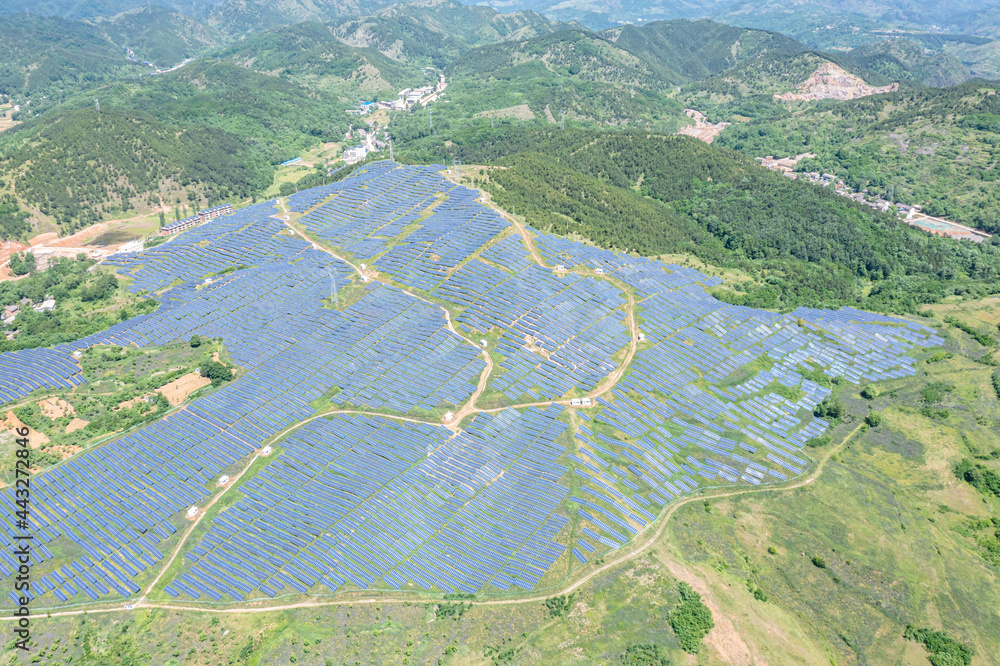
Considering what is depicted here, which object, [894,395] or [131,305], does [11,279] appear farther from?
[894,395]

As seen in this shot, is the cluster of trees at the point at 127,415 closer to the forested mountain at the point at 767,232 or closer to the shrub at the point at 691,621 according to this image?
the shrub at the point at 691,621

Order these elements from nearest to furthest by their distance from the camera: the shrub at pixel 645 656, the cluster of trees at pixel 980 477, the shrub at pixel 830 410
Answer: the shrub at pixel 645 656 → the cluster of trees at pixel 980 477 → the shrub at pixel 830 410

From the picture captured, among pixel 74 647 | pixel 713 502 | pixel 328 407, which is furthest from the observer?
pixel 328 407

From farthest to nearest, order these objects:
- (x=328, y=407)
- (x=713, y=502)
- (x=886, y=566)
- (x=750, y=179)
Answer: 1. (x=750, y=179)
2. (x=328, y=407)
3. (x=713, y=502)
4. (x=886, y=566)

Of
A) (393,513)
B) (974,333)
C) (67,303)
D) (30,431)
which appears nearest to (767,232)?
(974,333)

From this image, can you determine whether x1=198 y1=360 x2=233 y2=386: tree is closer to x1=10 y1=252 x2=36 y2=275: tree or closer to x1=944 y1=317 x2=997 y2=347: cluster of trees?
x1=10 y1=252 x2=36 y2=275: tree

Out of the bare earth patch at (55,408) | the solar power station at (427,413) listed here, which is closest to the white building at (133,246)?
the solar power station at (427,413)

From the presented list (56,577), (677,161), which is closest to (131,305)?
(56,577)
